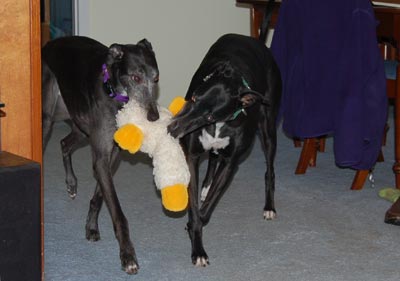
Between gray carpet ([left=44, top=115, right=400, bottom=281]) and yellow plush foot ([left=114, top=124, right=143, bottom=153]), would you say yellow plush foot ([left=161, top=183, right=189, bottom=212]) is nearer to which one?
yellow plush foot ([left=114, top=124, right=143, bottom=153])

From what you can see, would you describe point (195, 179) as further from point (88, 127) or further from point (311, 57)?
point (311, 57)

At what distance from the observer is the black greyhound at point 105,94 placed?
2.63 meters

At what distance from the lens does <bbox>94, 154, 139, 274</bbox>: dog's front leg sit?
8.44 ft

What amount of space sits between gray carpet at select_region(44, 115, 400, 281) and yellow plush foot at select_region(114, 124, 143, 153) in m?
0.49

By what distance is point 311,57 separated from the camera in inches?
149

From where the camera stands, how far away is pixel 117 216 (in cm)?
265

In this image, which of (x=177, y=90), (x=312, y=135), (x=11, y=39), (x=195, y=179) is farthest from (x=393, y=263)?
(x=177, y=90)

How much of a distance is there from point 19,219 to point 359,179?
2286 millimetres

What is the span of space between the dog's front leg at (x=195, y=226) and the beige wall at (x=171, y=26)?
102 inches

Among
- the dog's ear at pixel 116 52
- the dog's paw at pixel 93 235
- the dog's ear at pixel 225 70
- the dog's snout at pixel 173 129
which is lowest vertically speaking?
the dog's paw at pixel 93 235

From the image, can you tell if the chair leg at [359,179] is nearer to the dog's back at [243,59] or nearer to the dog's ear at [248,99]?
the dog's back at [243,59]

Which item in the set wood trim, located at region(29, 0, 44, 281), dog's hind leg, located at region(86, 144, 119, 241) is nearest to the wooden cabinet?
wood trim, located at region(29, 0, 44, 281)

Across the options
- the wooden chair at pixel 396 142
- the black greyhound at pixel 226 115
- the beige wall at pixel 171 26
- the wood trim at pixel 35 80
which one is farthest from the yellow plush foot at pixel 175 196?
the beige wall at pixel 171 26

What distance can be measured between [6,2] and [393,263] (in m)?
1.75
